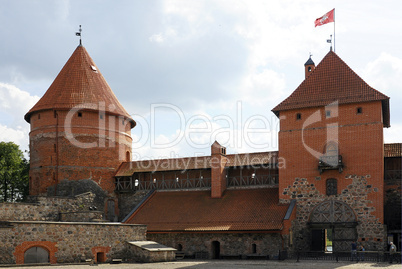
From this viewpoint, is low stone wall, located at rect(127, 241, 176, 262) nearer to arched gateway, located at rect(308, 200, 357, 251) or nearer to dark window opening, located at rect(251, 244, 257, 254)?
dark window opening, located at rect(251, 244, 257, 254)

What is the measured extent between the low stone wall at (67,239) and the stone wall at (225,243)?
2.29m

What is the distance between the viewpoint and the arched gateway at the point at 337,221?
95.7 feet

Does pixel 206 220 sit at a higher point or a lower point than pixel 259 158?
lower

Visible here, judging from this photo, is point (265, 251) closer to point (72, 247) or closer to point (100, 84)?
point (72, 247)

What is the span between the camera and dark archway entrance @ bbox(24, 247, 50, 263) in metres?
25.8

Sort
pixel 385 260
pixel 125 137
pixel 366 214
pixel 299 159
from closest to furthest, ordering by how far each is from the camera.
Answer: pixel 385 260
pixel 366 214
pixel 299 159
pixel 125 137

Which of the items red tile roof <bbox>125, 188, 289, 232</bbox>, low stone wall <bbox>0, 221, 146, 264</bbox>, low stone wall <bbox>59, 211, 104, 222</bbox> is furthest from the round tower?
low stone wall <bbox>0, 221, 146, 264</bbox>

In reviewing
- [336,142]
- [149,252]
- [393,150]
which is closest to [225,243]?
[149,252]

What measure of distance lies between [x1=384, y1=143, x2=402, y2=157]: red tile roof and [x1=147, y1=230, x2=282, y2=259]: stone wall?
27.9ft

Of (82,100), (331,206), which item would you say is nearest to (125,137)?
(82,100)

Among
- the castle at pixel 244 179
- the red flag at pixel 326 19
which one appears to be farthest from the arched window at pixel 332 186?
the red flag at pixel 326 19

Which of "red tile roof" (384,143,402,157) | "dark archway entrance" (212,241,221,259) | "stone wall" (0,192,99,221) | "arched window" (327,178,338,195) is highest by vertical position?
"red tile roof" (384,143,402,157)

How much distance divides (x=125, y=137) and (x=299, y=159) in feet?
47.1

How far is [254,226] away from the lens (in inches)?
1171
